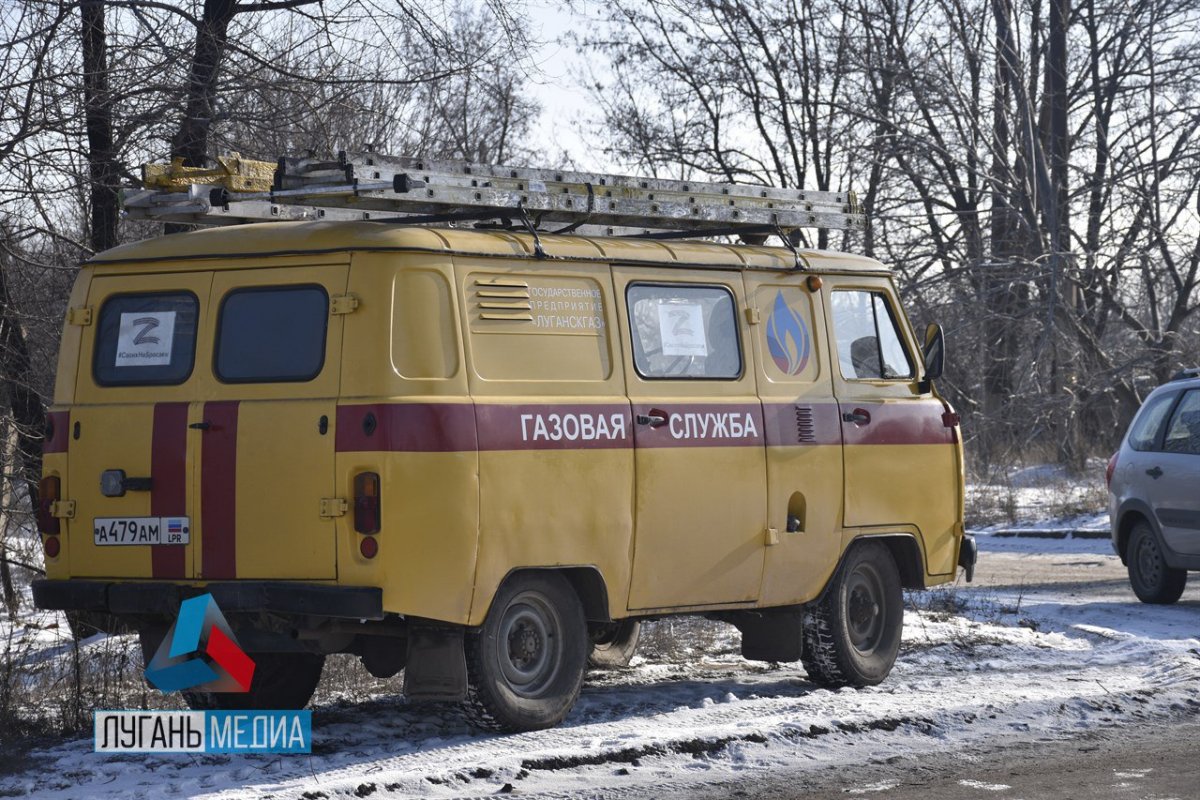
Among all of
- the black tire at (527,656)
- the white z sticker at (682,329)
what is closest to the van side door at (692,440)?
the white z sticker at (682,329)

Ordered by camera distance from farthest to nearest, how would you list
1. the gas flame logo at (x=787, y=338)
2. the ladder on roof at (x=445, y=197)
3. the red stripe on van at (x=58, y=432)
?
the gas flame logo at (x=787, y=338) < the red stripe on van at (x=58, y=432) < the ladder on roof at (x=445, y=197)

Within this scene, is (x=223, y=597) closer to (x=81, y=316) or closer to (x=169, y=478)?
(x=169, y=478)

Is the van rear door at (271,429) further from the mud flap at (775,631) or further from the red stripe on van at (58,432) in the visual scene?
the mud flap at (775,631)

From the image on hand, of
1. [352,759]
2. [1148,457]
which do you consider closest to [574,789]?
[352,759]

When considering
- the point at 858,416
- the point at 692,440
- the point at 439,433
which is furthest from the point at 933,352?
the point at 439,433

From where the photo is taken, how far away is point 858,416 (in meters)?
9.90

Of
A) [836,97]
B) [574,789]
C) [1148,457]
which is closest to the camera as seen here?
[574,789]

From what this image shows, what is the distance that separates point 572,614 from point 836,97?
20.8 meters

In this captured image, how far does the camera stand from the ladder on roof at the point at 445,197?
7.99m

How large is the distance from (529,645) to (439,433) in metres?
1.29

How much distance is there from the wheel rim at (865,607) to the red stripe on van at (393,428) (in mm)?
3268

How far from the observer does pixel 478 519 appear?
7.81 meters

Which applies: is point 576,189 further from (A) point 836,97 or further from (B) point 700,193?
(A) point 836,97

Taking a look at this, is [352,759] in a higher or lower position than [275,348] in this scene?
lower
